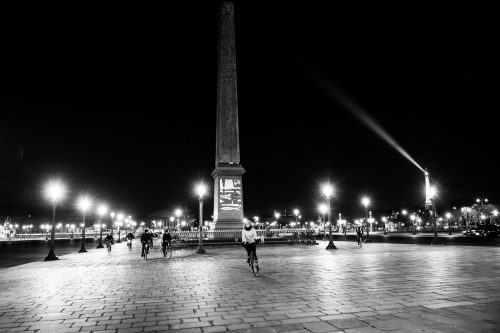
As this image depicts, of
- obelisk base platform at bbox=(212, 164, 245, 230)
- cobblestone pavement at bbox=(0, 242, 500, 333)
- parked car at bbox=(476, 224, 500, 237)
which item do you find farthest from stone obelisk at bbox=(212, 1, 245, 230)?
parked car at bbox=(476, 224, 500, 237)

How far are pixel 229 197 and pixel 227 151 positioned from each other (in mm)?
3715

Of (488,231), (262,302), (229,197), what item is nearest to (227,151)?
(229,197)

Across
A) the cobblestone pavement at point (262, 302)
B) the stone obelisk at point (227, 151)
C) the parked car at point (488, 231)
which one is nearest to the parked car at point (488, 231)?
the parked car at point (488, 231)

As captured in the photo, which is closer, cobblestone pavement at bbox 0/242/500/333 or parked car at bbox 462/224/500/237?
cobblestone pavement at bbox 0/242/500/333

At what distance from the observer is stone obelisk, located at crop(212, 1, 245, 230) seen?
1203 inches

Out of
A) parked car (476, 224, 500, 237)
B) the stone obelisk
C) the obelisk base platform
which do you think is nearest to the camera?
the obelisk base platform

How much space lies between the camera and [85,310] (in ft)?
22.6

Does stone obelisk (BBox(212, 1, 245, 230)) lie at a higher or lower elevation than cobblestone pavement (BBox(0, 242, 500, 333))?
higher

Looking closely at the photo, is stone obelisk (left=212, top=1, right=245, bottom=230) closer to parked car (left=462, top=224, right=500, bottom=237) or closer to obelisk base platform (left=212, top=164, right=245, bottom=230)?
obelisk base platform (left=212, top=164, right=245, bottom=230)

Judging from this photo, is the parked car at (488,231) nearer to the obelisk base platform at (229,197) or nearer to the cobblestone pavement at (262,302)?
the obelisk base platform at (229,197)

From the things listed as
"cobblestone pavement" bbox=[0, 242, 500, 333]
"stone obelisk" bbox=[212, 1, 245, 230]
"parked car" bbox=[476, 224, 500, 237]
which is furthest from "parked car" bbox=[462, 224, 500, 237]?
"cobblestone pavement" bbox=[0, 242, 500, 333]

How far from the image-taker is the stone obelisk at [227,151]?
30562 mm

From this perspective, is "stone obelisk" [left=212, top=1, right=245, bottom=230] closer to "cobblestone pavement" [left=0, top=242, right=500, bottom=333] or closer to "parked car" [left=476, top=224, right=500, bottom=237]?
A: "cobblestone pavement" [left=0, top=242, right=500, bottom=333]

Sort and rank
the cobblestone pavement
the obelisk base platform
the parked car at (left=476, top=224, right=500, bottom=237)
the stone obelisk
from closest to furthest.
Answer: the cobblestone pavement, the obelisk base platform, the stone obelisk, the parked car at (left=476, top=224, right=500, bottom=237)
